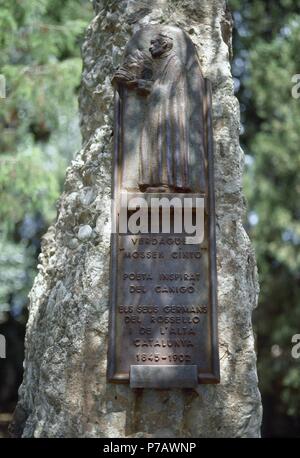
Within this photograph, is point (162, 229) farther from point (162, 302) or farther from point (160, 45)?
point (160, 45)

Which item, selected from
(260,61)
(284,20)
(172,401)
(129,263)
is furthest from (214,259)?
(284,20)

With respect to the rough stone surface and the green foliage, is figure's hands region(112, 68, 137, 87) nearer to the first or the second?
the rough stone surface

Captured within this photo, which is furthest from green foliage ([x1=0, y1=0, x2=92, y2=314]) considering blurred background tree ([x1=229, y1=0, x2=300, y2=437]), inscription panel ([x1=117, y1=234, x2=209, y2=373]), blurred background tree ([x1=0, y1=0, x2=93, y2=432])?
inscription panel ([x1=117, y1=234, x2=209, y2=373])

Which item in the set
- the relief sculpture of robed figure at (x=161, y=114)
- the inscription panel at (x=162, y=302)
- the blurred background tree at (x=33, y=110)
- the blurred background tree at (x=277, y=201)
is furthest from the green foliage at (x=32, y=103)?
the inscription panel at (x=162, y=302)

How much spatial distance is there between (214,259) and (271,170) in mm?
10052

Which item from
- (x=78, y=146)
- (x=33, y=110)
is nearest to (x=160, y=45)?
(x=33, y=110)

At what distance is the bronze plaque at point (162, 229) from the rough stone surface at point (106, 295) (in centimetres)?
14

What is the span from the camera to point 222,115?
5.36 m

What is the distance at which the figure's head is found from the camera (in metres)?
5.23

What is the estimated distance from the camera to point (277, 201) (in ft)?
Answer: 46.6

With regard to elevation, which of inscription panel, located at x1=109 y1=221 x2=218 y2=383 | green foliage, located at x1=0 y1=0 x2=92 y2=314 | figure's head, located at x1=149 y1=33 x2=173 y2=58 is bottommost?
inscription panel, located at x1=109 y1=221 x2=218 y2=383

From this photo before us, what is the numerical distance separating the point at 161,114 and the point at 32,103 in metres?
6.42

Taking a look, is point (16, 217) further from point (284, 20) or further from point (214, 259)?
point (284, 20)
